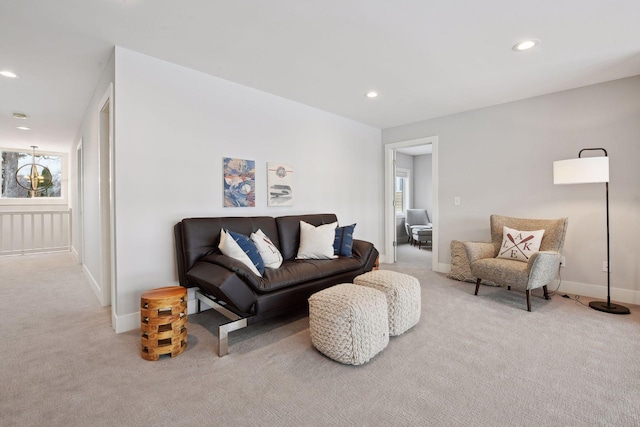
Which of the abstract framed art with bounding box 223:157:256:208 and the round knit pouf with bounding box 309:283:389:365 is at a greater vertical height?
the abstract framed art with bounding box 223:157:256:208

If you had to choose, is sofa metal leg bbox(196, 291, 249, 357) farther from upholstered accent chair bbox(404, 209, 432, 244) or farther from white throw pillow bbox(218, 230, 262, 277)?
upholstered accent chair bbox(404, 209, 432, 244)

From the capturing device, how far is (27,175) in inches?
260

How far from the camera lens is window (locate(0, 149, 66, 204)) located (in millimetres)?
6363

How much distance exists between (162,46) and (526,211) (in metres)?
4.47

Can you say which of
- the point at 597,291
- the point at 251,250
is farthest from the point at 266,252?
the point at 597,291

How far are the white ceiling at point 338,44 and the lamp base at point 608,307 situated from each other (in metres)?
2.40

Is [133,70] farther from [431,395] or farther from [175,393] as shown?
[431,395]

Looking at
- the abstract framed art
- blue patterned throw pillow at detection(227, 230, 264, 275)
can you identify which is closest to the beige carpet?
blue patterned throw pillow at detection(227, 230, 264, 275)

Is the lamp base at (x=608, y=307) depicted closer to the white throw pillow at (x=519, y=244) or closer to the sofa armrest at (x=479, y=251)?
the white throw pillow at (x=519, y=244)

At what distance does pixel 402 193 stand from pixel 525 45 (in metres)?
5.87

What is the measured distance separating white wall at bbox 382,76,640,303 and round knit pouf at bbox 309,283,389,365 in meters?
2.85

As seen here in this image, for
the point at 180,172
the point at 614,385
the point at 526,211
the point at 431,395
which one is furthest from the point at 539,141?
the point at 180,172

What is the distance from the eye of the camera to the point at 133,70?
2.60 m

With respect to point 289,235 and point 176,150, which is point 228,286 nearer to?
point 289,235
